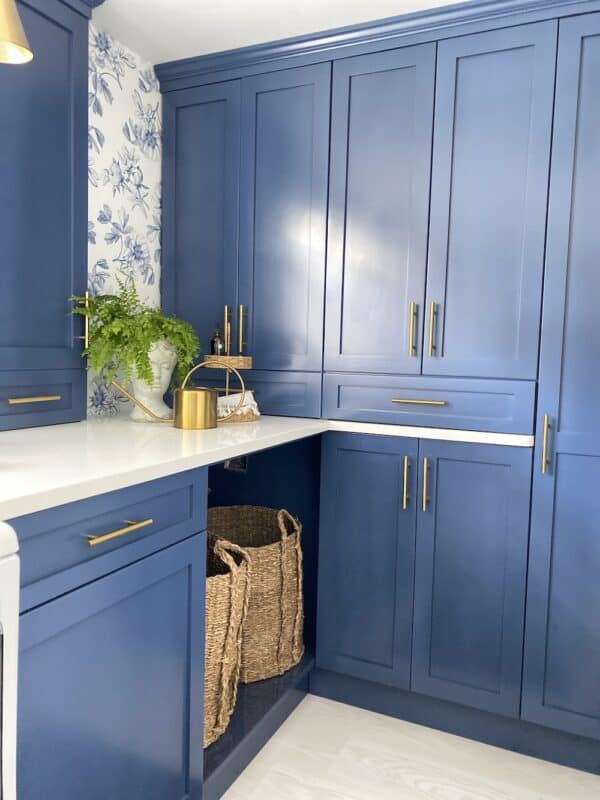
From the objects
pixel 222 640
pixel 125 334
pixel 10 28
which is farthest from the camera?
pixel 125 334

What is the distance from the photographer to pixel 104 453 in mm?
1405

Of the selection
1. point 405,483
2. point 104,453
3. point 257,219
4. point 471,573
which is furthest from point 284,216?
point 471,573

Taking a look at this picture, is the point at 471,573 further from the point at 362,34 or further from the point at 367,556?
the point at 362,34

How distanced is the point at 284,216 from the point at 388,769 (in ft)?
5.77

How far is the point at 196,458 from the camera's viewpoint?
1.41m

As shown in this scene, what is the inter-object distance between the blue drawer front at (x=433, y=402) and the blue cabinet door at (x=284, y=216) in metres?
0.16

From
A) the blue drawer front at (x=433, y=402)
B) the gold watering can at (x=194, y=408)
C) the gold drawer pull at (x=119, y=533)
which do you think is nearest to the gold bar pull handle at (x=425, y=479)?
the blue drawer front at (x=433, y=402)

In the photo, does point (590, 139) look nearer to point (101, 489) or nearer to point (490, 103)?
point (490, 103)

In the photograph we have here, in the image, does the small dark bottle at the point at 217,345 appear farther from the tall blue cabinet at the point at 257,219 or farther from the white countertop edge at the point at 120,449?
the white countertop edge at the point at 120,449

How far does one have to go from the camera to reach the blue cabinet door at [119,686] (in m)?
1.08

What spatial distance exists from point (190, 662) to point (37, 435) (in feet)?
2.31

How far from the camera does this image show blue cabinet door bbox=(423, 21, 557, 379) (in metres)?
1.82

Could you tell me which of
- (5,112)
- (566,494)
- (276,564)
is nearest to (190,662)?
(276,564)

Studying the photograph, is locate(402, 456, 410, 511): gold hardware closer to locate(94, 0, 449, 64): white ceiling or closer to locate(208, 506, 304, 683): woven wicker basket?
locate(208, 506, 304, 683): woven wicker basket
